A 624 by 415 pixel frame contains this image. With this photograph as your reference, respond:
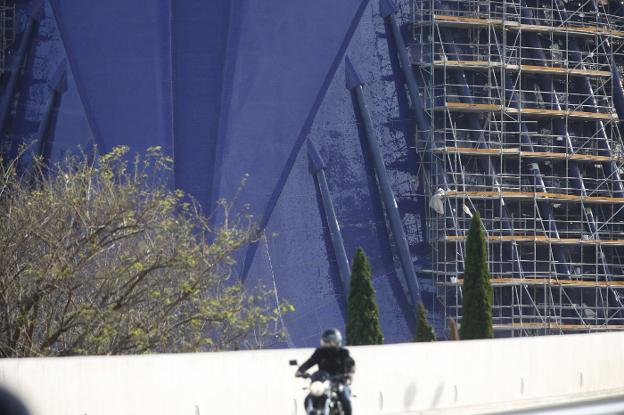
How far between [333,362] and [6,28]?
32976 mm

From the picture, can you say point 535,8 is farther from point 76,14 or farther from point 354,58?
point 76,14

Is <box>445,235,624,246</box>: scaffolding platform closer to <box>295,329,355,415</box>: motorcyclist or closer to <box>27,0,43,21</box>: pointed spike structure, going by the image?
<box>27,0,43,21</box>: pointed spike structure

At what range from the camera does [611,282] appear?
2077 inches

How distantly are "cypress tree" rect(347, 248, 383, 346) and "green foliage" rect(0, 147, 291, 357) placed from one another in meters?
10.3

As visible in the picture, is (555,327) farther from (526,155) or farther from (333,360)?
(333,360)

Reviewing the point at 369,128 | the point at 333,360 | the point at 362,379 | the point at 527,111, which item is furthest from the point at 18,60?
the point at 333,360

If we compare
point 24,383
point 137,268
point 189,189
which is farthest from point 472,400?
point 189,189

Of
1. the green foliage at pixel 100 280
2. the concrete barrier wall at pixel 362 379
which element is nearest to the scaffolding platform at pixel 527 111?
the green foliage at pixel 100 280

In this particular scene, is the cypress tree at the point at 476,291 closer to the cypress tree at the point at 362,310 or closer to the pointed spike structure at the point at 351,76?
the cypress tree at the point at 362,310

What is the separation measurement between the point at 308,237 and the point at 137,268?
18.9 m

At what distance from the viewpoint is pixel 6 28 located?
51719 mm

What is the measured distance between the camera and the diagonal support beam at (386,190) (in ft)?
169

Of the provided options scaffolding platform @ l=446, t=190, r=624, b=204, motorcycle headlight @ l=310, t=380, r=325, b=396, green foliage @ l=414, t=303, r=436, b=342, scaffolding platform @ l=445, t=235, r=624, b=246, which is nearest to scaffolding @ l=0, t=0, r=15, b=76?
scaffolding platform @ l=446, t=190, r=624, b=204

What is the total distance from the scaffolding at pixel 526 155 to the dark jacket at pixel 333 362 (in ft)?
96.5
